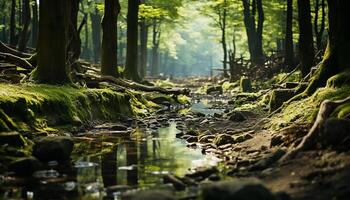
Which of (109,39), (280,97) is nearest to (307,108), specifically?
(280,97)

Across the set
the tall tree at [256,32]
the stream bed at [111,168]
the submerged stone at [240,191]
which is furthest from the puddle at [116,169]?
the tall tree at [256,32]

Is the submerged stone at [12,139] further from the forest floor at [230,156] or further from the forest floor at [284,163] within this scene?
the forest floor at [284,163]

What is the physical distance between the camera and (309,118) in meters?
10.6

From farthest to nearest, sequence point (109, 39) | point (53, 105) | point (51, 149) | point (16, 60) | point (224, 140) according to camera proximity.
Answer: point (109, 39) → point (16, 60) → point (53, 105) → point (224, 140) → point (51, 149)

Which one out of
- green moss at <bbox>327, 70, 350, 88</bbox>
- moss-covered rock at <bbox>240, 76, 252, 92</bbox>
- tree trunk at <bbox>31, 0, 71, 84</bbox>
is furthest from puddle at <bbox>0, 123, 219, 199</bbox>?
moss-covered rock at <bbox>240, 76, 252, 92</bbox>

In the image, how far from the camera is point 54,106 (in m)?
13.6

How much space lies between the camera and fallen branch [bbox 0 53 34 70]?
18.1 metres

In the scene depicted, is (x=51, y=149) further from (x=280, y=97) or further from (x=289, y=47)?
(x=289, y=47)

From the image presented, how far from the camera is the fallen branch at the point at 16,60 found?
59.5 ft

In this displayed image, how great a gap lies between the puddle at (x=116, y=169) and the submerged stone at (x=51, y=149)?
321 mm

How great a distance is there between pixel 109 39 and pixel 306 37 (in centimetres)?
1015

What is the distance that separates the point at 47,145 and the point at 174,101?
668 inches

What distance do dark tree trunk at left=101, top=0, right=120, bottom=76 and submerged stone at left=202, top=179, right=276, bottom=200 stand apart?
18101 millimetres

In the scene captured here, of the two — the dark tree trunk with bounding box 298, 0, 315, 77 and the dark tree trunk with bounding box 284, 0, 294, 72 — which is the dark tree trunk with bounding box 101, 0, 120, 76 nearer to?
the dark tree trunk with bounding box 284, 0, 294, 72
